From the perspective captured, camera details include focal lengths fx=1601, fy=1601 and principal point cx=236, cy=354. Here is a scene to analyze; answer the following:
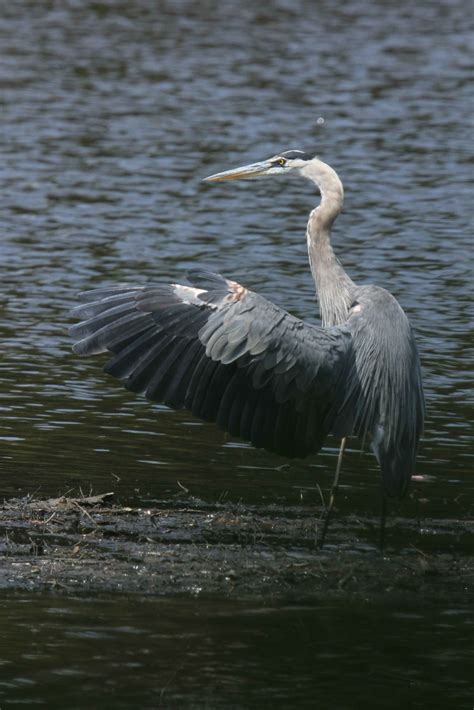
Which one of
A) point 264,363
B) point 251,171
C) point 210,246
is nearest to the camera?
point 264,363

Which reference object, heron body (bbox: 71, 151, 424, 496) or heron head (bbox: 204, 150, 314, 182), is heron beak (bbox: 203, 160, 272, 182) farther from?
heron body (bbox: 71, 151, 424, 496)

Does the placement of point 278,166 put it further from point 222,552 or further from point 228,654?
point 228,654

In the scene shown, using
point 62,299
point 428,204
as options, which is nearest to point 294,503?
point 62,299

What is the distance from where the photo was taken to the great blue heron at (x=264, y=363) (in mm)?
7703

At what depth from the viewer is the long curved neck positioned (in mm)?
8750

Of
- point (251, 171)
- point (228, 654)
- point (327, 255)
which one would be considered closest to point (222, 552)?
point (228, 654)

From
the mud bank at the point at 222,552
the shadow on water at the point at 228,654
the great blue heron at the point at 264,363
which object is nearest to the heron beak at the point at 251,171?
the great blue heron at the point at 264,363

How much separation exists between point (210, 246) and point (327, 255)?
667 centimetres

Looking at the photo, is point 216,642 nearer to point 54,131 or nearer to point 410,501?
point 410,501

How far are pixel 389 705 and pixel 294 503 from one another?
272 cm

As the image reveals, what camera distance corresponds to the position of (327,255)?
9.05 meters

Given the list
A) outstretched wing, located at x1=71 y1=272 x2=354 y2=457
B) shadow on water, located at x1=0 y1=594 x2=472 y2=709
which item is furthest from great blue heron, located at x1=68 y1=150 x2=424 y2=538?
shadow on water, located at x1=0 y1=594 x2=472 y2=709

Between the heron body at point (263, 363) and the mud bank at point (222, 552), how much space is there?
413 millimetres

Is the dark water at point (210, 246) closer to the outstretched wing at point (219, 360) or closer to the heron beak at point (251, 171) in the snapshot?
the outstretched wing at point (219, 360)
